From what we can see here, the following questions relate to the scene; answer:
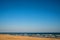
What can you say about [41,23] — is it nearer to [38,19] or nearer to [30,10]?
[38,19]

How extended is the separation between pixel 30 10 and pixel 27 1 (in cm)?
21

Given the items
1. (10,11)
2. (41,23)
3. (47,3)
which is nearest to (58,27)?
(41,23)

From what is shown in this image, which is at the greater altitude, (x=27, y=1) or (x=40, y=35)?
(x=27, y=1)

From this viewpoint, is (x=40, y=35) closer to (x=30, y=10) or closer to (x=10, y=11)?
(x=30, y=10)

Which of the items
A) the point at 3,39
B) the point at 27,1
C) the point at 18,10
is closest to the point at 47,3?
the point at 27,1

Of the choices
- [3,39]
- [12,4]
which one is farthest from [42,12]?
[3,39]

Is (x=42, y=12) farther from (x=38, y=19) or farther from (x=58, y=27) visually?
(x=58, y=27)

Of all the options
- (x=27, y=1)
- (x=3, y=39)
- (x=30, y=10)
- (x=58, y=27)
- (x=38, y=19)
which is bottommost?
(x=3, y=39)

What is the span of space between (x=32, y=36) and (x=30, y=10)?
0.58 meters

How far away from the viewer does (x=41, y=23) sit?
323 centimetres

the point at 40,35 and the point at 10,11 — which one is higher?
the point at 10,11

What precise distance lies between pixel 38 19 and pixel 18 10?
482mm

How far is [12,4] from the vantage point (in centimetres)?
320

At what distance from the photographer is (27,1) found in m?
3.21
